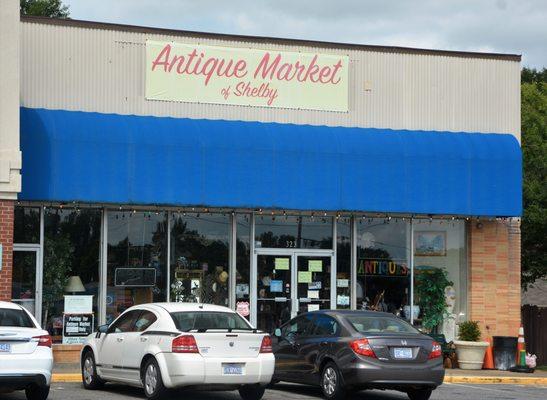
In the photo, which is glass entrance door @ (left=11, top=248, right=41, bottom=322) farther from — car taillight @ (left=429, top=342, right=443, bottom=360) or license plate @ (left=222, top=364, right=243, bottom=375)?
car taillight @ (left=429, top=342, right=443, bottom=360)

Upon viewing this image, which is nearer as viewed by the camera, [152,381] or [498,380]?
[152,381]

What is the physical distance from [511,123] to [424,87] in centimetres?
248

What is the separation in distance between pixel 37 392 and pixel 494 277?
14409 millimetres

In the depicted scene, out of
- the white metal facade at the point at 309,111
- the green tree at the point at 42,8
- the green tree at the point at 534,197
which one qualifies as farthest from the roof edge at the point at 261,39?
the green tree at the point at 42,8

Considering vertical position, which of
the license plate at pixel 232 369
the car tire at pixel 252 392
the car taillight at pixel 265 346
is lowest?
the car tire at pixel 252 392

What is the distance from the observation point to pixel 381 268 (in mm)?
26328

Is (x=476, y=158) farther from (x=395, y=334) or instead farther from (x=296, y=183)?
(x=395, y=334)

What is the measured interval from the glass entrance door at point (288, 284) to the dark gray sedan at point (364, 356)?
714 cm

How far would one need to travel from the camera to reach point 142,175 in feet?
76.9

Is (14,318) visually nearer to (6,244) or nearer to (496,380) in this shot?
(6,244)

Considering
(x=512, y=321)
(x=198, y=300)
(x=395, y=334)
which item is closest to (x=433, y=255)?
(x=512, y=321)

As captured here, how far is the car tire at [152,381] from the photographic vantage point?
15.6 metres

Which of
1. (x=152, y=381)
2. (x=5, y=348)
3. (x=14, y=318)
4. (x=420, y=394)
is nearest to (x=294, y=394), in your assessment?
(x=420, y=394)

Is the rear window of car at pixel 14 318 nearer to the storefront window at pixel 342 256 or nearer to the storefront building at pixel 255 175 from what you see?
the storefront building at pixel 255 175
